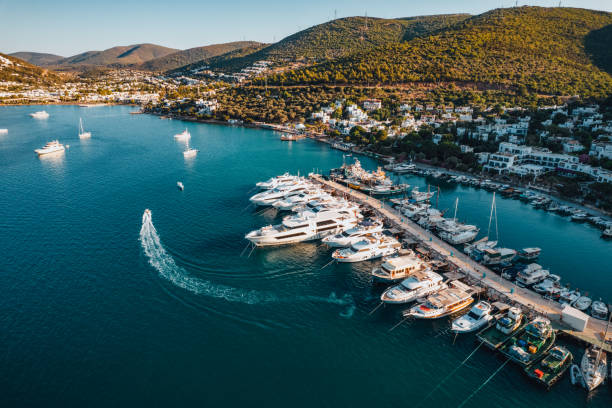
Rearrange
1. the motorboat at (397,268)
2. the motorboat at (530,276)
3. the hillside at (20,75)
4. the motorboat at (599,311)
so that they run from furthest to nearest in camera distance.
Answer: the hillside at (20,75) → the motorboat at (397,268) → the motorboat at (530,276) → the motorboat at (599,311)

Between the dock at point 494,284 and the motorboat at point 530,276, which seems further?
the motorboat at point 530,276

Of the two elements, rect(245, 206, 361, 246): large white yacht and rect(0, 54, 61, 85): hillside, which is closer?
rect(245, 206, 361, 246): large white yacht

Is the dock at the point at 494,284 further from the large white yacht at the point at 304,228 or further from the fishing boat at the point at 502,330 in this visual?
the large white yacht at the point at 304,228

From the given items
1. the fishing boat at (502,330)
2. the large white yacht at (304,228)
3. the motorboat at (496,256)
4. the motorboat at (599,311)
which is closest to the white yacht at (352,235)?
the large white yacht at (304,228)

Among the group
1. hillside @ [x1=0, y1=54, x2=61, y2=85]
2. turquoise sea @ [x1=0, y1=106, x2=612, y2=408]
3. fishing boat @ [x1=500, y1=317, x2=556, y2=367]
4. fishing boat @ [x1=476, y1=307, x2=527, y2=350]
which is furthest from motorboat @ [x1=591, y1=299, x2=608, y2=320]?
hillside @ [x1=0, y1=54, x2=61, y2=85]

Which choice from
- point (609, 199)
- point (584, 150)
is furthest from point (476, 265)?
point (584, 150)

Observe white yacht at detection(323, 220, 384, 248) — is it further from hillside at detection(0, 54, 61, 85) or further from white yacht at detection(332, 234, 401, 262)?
hillside at detection(0, 54, 61, 85)

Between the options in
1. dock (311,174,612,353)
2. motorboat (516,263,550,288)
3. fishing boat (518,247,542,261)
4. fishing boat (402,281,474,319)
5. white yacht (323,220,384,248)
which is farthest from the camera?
white yacht (323,220,384,248)
